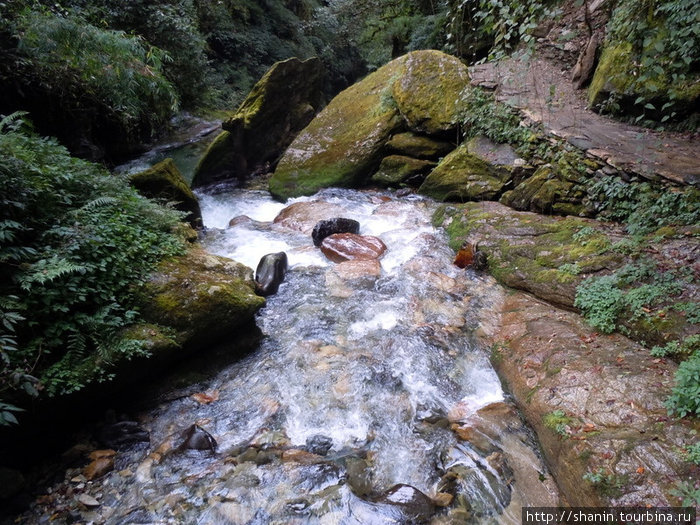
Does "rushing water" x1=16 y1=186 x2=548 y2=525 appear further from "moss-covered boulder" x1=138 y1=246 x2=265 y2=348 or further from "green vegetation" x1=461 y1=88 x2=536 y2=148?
"green vegetation" x1=461 y1=88 x2=536 y2=148

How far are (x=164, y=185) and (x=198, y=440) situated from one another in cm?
473

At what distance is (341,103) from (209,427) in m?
9.69

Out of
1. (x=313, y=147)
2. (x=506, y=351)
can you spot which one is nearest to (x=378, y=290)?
(x=506, y=351)

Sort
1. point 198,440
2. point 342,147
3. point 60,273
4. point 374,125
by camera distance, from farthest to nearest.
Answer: point 342,147 → point 374,125 → point 198,440 → point 60,273

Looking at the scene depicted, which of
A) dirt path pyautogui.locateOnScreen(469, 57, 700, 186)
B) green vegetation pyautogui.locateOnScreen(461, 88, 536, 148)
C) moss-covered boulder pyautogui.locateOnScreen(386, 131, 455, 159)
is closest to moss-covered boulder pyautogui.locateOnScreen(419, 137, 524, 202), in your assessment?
green vegetation pyautogui.locateOnScreen(461, 88, 536, 148)

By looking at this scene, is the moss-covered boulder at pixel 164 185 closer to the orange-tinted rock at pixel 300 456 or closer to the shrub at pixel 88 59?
the shrub at pixel 88 59

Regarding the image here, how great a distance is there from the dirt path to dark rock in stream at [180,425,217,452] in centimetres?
415

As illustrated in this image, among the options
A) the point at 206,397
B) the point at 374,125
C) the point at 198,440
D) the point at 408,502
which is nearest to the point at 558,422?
the point at 408,502

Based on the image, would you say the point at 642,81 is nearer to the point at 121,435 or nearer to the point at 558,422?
the point at 558,422

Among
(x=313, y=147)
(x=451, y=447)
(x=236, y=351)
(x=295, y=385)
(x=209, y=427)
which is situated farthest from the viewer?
(x=313, y=147)

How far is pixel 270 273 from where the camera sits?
5.42 metres

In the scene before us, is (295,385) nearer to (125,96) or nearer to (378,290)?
(378,290)

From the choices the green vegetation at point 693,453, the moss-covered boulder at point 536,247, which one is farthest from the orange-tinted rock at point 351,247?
the green vegetation at point 693,453

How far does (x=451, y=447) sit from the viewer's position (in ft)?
10.0
